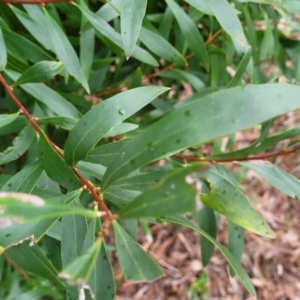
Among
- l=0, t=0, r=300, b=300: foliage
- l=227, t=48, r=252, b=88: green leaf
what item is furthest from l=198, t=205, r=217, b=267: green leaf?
l=227, t=48, r=252, b=88: green leaf

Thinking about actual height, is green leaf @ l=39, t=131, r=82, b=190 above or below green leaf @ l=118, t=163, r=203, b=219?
below

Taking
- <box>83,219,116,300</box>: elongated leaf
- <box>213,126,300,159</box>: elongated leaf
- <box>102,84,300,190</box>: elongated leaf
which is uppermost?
<box>102,84,300,190</box>: elongated leaf

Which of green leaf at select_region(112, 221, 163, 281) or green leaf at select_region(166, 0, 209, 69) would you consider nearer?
green leaf at select_region(112, 221, 163, 281)

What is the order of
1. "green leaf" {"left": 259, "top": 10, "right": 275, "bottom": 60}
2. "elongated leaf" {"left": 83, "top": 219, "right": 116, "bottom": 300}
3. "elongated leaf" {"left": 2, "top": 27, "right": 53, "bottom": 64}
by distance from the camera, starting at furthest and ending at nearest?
"green leaf" {"left": 259, "top": 10, "right": 275, "bottom": 60} → "elongated leaf" {"left": 2, "top": 27, "right": 53, "bottom": 64} → "elongated leaf" {"left": 83, "top": 219, "right": 116, "bottom": 300}

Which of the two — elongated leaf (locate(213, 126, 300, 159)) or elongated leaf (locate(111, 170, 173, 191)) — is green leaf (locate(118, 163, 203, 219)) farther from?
elongated leaf (locate(213, 126, 300, 159))

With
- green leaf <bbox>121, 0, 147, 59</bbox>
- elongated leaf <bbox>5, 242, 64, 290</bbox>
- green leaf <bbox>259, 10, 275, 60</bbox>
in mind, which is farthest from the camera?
green leaf <bbox>259, 10, 275, 60</bbox>

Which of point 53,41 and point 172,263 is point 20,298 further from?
point 172,263

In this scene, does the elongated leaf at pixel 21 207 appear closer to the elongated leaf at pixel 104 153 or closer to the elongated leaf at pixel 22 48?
the elongated leaf at pixel 104 153

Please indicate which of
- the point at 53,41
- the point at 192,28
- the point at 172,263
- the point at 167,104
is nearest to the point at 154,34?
A: the point at 192,28
